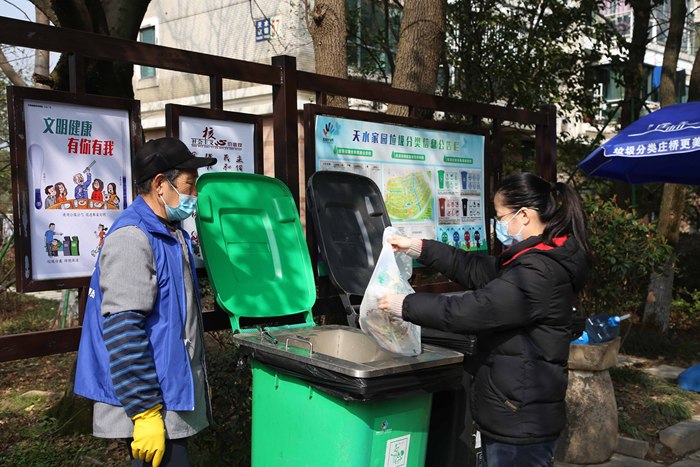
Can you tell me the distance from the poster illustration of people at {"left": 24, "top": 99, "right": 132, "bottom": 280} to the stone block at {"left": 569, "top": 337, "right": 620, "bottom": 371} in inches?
132

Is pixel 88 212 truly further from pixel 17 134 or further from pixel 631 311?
pixel 631 311

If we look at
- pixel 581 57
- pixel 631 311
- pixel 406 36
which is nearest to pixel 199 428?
pixel 406 36

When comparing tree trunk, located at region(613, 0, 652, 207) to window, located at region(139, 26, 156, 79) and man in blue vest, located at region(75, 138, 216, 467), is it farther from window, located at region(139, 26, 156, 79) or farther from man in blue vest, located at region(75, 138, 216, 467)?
window, located at region(139, 26, 156, 79)

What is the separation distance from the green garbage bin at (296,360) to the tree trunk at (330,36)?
1.85 metres

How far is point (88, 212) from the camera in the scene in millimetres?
3084

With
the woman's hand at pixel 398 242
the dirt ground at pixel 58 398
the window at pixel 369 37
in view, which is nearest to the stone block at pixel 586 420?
the dirt ground at pixel 58 398

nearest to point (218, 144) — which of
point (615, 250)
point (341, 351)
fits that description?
point (341, 351)

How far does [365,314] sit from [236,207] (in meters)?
0.97

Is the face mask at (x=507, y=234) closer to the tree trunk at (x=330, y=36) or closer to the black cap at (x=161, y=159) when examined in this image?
the black cap at (x=161, y=159)

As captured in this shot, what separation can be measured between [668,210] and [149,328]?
8209 millimetres

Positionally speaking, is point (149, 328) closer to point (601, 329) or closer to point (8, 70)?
point (601, 329)

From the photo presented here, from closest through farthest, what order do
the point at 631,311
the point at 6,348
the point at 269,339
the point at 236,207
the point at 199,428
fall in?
the point at 199,428
the point at 6,348
the point at 269,339
the point at 236,207
the point at 631,311

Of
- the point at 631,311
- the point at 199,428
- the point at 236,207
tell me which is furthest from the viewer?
the point at 631,311

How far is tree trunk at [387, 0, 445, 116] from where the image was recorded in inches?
207
